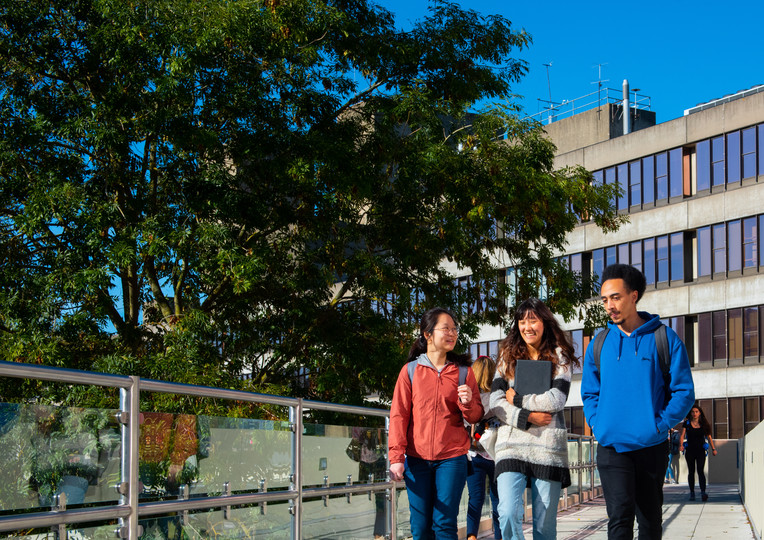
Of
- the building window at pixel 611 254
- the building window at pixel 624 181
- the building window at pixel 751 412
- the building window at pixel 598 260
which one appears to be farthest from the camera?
the building window at pixel 598 260

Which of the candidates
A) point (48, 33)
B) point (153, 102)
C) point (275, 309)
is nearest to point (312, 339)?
point (275, 309)

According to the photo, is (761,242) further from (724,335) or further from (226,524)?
(226,524)

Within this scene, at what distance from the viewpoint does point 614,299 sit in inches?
224

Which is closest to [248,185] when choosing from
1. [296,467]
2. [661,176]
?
[296,467]

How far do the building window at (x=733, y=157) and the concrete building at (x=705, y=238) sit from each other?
4cm

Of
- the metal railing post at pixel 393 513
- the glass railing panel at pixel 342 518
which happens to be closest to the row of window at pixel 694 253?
the metal railing post at pixel 393 513

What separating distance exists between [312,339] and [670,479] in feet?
67.4

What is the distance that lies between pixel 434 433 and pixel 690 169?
139 ft

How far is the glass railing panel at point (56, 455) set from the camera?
4.02 metres

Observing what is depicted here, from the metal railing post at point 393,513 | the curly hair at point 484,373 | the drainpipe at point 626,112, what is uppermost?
the drainpipe at point 626,112

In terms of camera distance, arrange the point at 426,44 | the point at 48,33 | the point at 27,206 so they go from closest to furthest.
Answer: the point at 27,206, the point at 48,33, the point at 426,44

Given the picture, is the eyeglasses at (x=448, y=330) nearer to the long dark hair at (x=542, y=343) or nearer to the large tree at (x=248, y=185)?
the long dark hair at (x=542, y=343)

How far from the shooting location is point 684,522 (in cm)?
1438

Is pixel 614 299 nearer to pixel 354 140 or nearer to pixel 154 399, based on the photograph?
pixel 154 399
